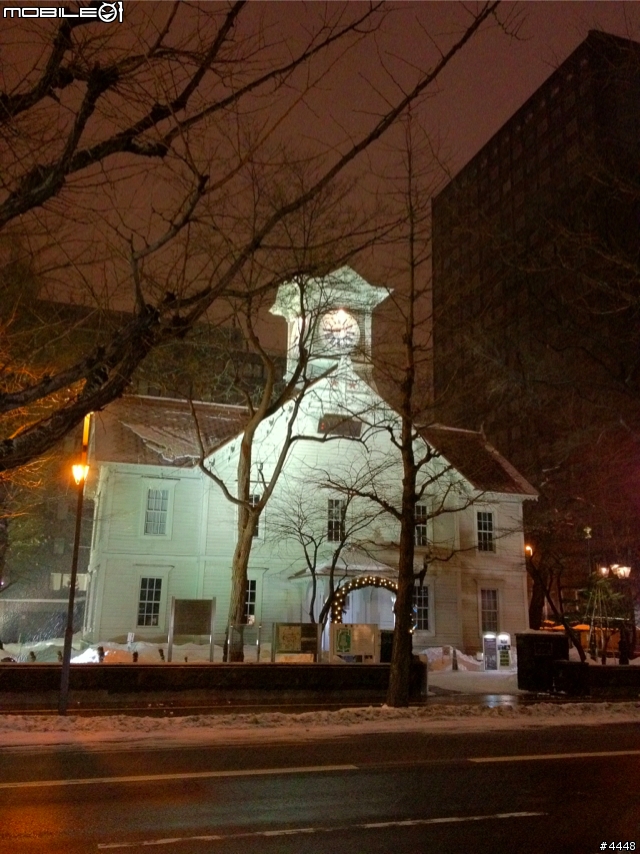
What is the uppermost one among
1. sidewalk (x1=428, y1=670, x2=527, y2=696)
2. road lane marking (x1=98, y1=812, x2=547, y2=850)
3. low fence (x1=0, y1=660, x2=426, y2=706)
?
low fence (x1=0, y1=660, x2=426, y2=706)

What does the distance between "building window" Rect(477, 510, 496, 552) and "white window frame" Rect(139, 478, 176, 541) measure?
13463 millimetres

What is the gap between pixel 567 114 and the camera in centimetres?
5838

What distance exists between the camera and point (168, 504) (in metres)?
29.1

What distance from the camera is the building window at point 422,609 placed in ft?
101

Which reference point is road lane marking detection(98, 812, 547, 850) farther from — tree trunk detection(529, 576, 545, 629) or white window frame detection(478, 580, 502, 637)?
tree trunk detection(529, 576, 545, 629)

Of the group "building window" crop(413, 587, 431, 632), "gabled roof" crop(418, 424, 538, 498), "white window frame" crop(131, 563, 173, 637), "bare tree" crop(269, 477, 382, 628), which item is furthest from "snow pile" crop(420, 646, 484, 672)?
"white window frame" crop(131, 563, 173, 637)

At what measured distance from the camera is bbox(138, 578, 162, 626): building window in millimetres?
27969

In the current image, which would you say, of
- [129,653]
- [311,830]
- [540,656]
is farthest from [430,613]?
[311,830]

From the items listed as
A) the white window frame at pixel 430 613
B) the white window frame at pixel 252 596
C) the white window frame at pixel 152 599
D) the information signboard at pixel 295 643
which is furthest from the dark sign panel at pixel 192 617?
the white window frame at pixel 430 613

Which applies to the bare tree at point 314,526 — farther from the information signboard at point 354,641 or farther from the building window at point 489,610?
the information signboard at point 354,641

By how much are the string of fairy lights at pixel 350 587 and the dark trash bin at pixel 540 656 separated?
603 cm

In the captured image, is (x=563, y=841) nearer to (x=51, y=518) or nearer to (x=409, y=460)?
(x=409, y=460)

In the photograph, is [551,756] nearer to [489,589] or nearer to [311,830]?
[311,830]

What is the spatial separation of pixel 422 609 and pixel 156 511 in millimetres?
11789
